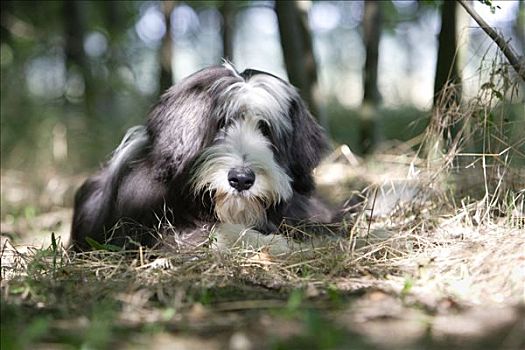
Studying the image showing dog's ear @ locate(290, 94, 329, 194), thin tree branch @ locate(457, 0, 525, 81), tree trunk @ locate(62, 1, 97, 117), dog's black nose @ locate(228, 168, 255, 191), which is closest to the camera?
dog's black nose @ locate(228, 168, 255, 191)

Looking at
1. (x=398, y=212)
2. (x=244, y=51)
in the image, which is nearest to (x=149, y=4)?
(x=244, y=51)

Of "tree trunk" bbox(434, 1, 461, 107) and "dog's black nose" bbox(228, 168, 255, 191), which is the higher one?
"tree trunk" bbox(434, 1, 461, 107)

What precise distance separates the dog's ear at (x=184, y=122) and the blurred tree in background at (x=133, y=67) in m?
0.52

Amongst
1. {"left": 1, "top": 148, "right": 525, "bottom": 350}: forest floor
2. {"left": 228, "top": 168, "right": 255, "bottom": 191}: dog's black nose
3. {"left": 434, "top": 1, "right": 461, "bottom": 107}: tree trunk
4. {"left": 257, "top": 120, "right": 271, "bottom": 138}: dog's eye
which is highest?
{"left": 434, "top": 1, "right": 461, "bottom": 107}: tree trunk

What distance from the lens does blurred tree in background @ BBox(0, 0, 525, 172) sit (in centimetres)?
750

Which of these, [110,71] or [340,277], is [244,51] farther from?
[340,277]

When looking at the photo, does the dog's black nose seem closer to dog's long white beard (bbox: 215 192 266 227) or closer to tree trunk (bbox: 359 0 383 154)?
dog's long white beard (bbox: 215 192 266 227)

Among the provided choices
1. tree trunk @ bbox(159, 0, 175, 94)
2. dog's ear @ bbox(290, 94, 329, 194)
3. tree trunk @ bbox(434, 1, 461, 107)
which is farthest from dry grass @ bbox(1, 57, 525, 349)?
tree trunk @ bbox(159, 0, 175, 94)

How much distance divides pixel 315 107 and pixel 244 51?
1645 cm

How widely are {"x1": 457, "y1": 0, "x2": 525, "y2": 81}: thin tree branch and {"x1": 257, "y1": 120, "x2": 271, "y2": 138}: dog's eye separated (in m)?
1.24

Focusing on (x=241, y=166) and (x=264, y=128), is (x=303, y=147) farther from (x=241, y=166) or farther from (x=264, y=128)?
(x=241, y=166)

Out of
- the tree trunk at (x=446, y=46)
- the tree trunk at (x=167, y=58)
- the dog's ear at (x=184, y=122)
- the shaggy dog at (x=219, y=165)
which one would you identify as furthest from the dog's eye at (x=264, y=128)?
the tree trunk at (x=167, y=58)

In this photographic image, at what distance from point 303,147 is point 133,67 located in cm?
888

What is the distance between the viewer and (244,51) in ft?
78.6
